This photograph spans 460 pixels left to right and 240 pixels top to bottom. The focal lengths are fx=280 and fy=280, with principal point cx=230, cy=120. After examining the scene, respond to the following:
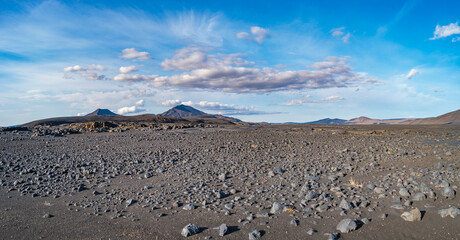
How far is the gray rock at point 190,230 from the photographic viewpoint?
18.3 feet

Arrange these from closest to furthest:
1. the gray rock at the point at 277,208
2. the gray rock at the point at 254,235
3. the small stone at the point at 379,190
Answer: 1. the gray rock at the point at 254,235
2. the gray rock at the point at 277,208
3. the small stone at the point at 379,190

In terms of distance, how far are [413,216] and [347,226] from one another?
1.69 m

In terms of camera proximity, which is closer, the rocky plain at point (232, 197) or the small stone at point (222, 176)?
the rocky plain at point (232, 197)

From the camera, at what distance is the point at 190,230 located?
562 cm

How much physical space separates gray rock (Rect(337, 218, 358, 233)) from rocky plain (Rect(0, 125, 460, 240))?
0.07ft

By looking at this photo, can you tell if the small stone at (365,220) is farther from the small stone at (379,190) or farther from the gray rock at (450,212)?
the small stone at (379,190)

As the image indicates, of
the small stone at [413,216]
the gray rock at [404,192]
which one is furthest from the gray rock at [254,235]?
the gray rock at [404,192]

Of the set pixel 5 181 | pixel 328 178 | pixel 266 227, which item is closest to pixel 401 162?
pixel 328 178

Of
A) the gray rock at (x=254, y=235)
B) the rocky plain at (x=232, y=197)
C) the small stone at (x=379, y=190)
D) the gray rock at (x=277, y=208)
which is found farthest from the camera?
the small stone at (x=379, y=190)

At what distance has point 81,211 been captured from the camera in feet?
22.6

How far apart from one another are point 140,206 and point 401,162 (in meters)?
10.2

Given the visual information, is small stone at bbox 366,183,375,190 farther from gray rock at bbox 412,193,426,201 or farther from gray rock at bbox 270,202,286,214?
gray rock at bbox 270,202,286,214

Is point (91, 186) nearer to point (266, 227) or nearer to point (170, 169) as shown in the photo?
point (170, 169)

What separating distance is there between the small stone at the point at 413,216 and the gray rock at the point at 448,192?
6.06 feet
